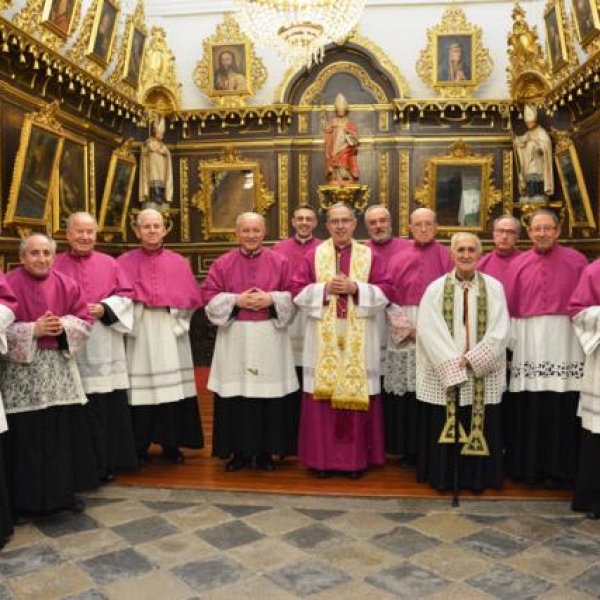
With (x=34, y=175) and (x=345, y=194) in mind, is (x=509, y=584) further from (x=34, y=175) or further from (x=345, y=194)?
(x=345, y=194)

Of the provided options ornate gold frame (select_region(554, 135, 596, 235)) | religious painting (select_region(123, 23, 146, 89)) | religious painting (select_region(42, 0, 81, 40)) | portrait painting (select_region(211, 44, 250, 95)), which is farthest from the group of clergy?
portrait painting (select_region(211, 44, 250, 95))

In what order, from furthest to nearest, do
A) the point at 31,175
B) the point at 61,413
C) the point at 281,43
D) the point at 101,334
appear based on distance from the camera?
1. the point at 281,43
2. the point at 31,175
3. the point at 101,334
4. the point at 61,413

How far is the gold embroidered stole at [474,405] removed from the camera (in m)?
5.27

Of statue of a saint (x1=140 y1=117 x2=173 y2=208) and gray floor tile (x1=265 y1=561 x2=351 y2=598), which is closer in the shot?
gray floor tile (x1=265 y1=561 x2=351 y2=598)

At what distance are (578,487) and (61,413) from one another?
376 centimetres

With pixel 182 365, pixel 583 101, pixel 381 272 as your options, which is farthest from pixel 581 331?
pixel 583 101

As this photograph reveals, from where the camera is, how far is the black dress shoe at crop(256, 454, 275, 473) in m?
6.13

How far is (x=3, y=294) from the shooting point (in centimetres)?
454

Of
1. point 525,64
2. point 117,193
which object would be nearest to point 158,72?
point 117,193

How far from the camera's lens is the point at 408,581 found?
402cm

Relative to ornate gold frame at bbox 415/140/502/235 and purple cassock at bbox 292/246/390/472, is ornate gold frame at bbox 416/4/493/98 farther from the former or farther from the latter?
purple cassock at bbox 292/246/390/472

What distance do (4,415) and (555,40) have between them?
8146mm

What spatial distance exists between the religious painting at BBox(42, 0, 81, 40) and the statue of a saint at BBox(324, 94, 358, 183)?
4.26m

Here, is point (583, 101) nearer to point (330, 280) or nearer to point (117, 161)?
point (330, 280)
